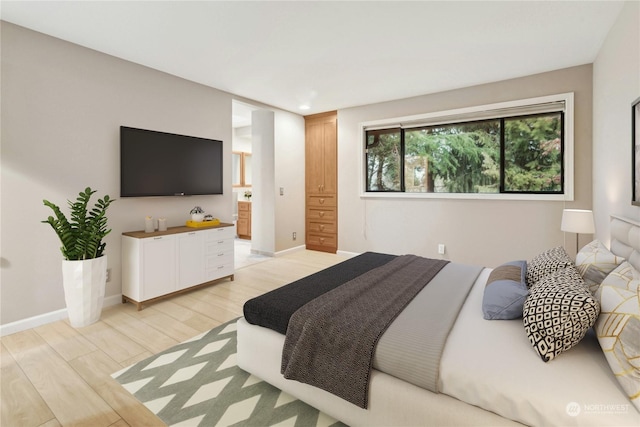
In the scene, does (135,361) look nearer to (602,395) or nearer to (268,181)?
(602,395)

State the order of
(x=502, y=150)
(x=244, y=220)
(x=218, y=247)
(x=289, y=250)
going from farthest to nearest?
(x=244, y=220), (x=289, y=250), (x=502, y=150), (x=218, y=247)

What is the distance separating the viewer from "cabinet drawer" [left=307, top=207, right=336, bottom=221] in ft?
18.4

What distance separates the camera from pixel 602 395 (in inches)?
42.3

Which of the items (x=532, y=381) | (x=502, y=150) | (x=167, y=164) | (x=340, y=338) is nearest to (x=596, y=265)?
(x=532, y=381)

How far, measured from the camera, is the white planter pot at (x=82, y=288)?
2.62 meters

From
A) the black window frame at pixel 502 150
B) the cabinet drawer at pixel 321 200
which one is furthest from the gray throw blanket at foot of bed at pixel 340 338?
the cabinet drawer at pixel 321 200

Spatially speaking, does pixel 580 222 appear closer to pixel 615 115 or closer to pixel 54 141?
pixel 615 115

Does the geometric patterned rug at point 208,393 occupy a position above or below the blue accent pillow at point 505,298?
below

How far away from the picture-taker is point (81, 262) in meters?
2.61

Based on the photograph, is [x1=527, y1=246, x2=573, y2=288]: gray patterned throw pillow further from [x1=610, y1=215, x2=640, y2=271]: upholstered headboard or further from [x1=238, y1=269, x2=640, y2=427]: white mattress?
[x1=238, y1=269, x2=640, y2=427]: white mattress

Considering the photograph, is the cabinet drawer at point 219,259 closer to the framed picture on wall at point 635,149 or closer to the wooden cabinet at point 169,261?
the wooden cabinet at point 169,261

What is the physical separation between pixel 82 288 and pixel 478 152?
486 centimetres

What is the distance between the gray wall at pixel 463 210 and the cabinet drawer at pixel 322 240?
0.52 feet

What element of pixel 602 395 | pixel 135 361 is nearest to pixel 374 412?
pixel 602 395
